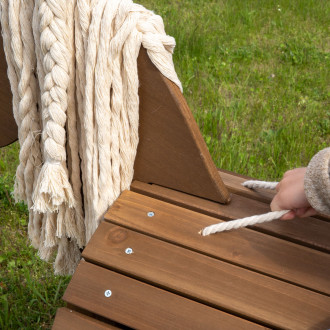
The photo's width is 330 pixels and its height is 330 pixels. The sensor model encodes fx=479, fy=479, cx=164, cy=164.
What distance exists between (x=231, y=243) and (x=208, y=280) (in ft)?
0.45

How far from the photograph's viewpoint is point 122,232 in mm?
1229

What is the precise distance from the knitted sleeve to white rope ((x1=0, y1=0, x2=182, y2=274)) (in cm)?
43

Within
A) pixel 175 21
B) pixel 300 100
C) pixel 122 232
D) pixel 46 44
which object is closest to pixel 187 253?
pixel 122 232

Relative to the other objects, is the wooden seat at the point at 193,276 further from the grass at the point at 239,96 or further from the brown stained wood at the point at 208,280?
the grass at the point at 239,96

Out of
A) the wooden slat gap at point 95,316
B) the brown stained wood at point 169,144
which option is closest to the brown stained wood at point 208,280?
the wooden slat gap at point 95,316

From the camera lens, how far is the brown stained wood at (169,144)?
4.09 feet

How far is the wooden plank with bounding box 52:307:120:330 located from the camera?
1089 millimetres

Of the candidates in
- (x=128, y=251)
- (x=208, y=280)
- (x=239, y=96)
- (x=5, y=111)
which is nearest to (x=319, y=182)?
(x=208, y=280)

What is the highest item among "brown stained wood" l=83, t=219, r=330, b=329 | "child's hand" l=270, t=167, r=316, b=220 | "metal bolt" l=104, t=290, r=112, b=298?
"child's hand" l=270, t=167, r=316, b=220

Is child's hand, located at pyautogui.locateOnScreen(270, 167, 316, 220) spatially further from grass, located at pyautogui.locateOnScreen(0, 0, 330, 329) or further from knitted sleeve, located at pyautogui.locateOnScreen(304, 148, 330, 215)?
grass, located at pyautogui.locateOnScreen(0, 0, 330, 329)

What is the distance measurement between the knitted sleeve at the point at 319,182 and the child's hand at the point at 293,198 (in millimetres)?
57

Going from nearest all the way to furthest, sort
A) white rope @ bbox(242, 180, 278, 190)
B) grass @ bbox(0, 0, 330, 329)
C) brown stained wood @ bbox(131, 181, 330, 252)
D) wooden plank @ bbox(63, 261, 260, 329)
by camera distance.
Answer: wooden plank @ bbox(63, 261, 260, 329) < brown stained wood @ bbox(131, 181, 330, 252) < white rope @ bbox(242, 180, 278, 190) < grass @ bbox(0, 0, 330, 329)

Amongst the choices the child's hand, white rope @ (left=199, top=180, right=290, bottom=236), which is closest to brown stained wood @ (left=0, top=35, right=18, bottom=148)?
white rope @ (left=199, top=180, right=290, bottom=236)

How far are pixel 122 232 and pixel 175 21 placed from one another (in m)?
2.98
